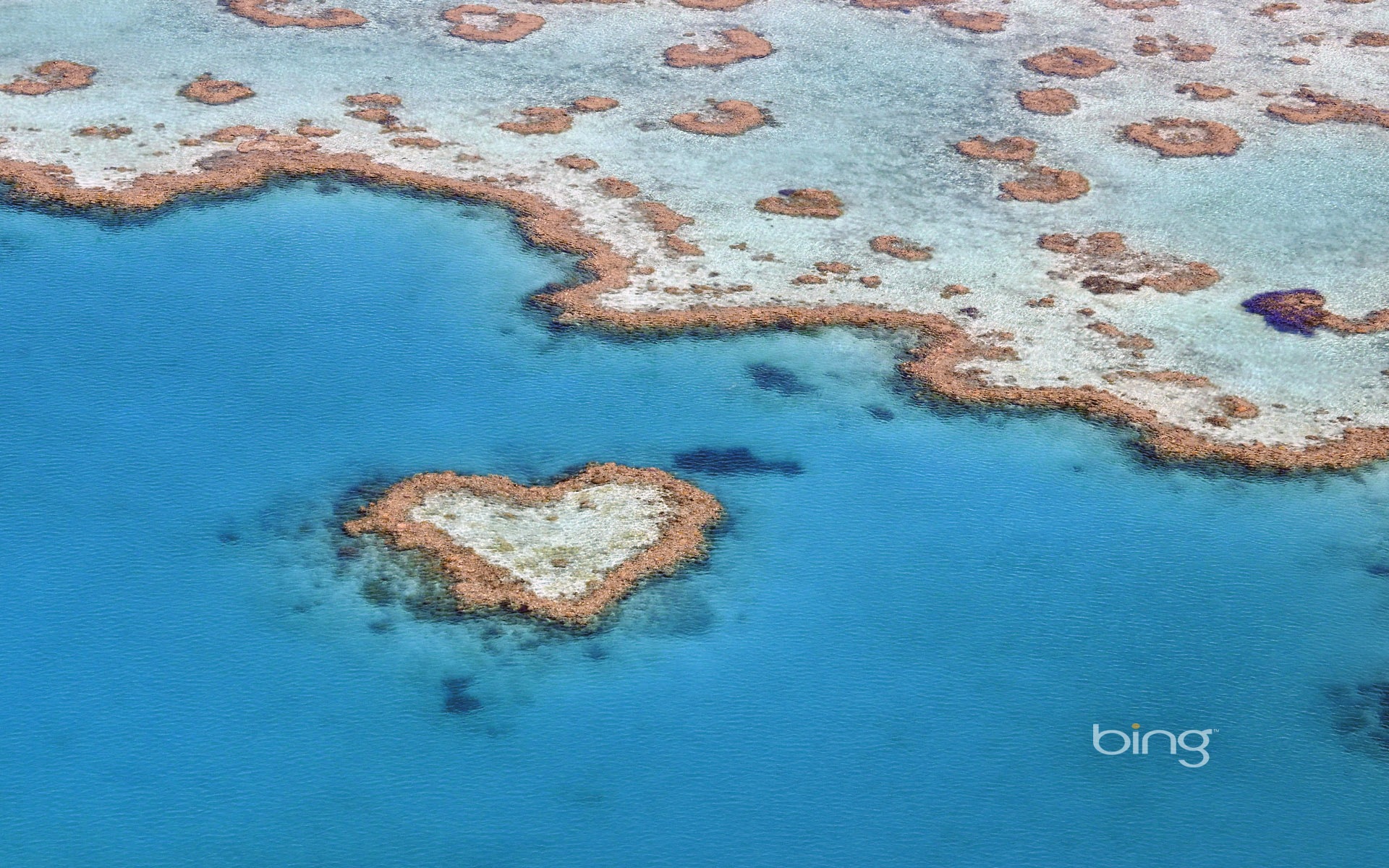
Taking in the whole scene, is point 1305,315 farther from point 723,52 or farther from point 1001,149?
point 723,52

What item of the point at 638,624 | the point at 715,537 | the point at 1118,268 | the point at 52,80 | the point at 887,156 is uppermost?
the point at 52,80

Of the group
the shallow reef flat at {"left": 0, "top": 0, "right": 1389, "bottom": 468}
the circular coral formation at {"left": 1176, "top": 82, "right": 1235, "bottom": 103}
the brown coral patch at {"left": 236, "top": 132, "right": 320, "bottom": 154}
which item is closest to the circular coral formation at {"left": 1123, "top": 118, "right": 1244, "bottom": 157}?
the shallow reef flat at {"left": 0, "top": 0, "right": 1389, "bottom": 468}

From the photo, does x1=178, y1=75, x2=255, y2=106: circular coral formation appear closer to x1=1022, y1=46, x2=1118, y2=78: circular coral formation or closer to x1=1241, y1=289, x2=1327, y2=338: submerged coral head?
x1=1022, y1=46, x2=1118, y2=78: circular coral formation

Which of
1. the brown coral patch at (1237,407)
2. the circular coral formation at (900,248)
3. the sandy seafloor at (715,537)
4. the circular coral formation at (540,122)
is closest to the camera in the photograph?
the sandy seafloor at (715,537)

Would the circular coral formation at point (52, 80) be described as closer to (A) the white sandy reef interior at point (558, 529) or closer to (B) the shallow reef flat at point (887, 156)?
(B) the shallow reef flat at point (887, 156)

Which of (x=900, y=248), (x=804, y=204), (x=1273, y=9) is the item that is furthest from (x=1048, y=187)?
(x=1273, y=9)

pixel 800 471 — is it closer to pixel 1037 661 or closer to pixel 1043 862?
pixel 1037 661

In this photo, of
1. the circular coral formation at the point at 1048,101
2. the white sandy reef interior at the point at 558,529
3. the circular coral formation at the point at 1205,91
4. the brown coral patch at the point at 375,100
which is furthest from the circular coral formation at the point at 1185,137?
the white sandy reef interior at the point at 558,529
